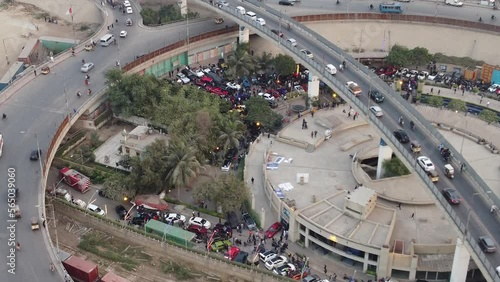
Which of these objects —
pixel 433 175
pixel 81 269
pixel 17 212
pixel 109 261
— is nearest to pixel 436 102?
pixel 433 175

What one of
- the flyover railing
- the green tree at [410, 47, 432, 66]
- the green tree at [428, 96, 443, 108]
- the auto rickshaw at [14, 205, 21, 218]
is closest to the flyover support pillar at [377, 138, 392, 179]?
the flyover railing

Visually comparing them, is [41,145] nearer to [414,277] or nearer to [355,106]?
[355,106]

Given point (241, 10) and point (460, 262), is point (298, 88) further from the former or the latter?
point (460, 262)

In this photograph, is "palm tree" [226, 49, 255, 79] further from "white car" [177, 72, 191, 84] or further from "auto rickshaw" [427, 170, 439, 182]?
"auto rickshaw" [427, 170, 439, 182]

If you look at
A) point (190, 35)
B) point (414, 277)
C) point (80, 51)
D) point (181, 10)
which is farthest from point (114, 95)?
point (414, 277)

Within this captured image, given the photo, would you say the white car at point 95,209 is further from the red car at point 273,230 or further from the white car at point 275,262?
the white car at point 275,262

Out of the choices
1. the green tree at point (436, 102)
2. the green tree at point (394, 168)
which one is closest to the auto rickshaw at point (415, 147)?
the green tree at point (394, 168)
